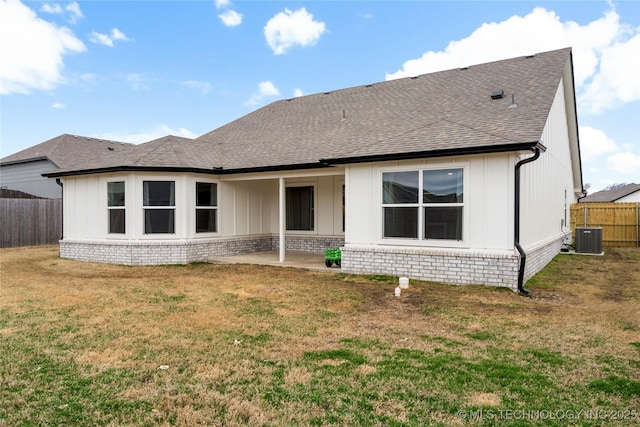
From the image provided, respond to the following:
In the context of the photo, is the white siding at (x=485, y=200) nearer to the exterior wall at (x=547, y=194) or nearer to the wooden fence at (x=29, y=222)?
the exterior wall at (x=547, y=194)

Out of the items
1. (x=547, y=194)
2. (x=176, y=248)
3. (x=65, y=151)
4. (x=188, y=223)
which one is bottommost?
(x=176, y=248)

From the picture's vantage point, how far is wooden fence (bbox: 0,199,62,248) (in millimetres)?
17016

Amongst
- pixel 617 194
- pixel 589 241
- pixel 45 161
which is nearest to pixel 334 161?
pixel 589 241

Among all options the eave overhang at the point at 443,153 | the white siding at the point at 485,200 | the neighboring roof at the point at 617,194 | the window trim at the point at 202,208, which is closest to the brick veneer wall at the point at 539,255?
the white siding at the point at 485,200

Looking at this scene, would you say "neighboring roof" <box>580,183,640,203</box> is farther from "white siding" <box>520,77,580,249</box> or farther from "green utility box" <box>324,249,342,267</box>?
"green utility box" <box>324,249,342,267</box>

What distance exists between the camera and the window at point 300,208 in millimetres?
13844

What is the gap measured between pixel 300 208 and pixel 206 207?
335 cm

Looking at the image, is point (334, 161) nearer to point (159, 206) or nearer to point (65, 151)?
point (159, 206)

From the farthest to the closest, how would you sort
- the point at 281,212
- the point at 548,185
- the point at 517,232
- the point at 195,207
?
the point at 195,207 → the point at 548,185 → the point at 281,212 → the point at 517,232

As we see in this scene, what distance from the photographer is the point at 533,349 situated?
14.7 ft

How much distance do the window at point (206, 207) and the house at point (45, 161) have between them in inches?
522

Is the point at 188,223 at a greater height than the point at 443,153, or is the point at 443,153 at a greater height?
the point at 443,153

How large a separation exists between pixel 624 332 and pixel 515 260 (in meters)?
2.69

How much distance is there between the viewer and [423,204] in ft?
28.3
